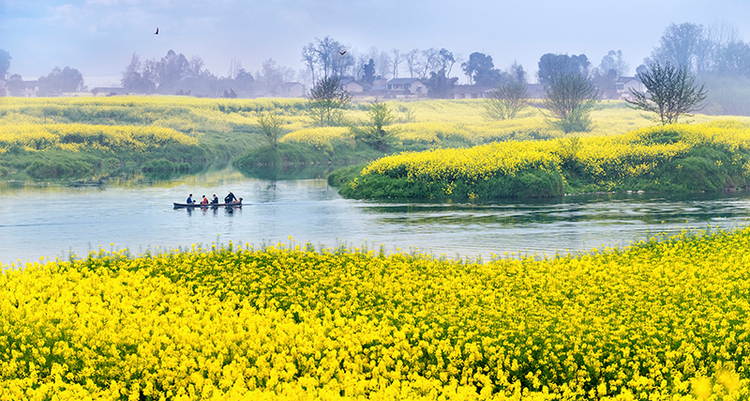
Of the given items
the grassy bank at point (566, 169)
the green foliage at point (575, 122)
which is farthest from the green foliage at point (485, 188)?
the green foliage at point (575, 122)

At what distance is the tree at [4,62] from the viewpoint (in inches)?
7579

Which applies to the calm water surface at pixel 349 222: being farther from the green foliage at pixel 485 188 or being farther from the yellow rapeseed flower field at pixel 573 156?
the yellow rapeseed flower field at pixel 573 156

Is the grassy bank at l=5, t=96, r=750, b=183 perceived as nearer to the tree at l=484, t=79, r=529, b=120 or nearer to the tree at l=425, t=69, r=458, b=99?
the tree at l=484, t=79, r=529, b=120

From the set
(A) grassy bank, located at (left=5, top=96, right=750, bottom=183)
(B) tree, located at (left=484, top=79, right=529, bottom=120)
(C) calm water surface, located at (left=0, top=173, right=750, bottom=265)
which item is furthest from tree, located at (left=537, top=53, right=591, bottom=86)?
(C) calm water surface, located at (left=0, top=173, right=750, bottom=265)

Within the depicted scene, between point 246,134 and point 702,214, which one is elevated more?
point 246,134

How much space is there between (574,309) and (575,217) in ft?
55.0

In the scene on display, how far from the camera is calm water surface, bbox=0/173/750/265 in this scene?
21.5 metres

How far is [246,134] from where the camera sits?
8769 cm

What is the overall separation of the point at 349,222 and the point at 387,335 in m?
16.3

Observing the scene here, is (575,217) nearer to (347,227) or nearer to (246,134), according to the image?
(347,227)

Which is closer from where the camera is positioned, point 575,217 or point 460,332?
point 460,332

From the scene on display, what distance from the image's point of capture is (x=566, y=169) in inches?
1524

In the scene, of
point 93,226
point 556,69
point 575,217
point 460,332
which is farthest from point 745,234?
point 556,69

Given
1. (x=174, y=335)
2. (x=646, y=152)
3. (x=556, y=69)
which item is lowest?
(x=174, y=335)
